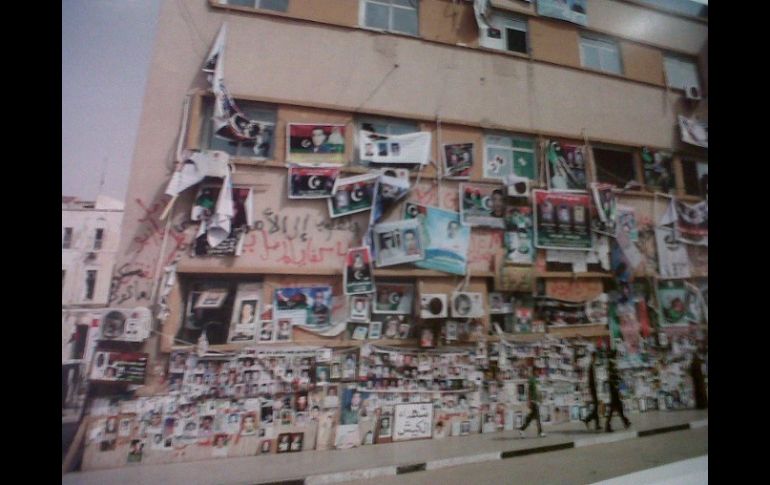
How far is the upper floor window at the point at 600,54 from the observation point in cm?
266

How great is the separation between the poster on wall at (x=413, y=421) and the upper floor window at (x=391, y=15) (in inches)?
86.0

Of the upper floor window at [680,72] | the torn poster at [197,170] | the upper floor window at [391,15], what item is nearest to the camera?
the torn poster at [197,170]

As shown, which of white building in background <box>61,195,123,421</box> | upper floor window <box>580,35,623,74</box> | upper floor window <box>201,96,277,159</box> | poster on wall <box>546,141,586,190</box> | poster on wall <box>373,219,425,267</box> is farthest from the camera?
upper floor window <box>580,35,623,74</box>

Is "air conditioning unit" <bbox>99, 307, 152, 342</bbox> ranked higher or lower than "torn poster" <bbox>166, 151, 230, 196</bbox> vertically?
lower

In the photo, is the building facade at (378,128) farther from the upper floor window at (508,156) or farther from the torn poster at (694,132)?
the torn poster at (694,132)

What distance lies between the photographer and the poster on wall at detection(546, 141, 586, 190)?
8.13ft

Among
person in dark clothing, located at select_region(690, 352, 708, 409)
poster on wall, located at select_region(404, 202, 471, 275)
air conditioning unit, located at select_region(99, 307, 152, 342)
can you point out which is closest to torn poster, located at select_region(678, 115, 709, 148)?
person in dark clothing, located at select_region(690, 352, 708, 409)

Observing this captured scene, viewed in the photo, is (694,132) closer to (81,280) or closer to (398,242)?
(398,242)

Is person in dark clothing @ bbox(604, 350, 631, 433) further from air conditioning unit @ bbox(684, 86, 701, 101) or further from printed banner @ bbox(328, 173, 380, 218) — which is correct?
air conditioning unit @ bbox(684, 86, 701, 101)

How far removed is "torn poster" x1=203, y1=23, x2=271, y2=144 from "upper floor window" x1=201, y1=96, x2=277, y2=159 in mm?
16

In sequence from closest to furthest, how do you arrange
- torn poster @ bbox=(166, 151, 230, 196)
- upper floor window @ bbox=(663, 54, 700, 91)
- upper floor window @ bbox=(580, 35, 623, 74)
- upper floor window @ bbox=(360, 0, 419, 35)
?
1. torn poster @ bbox=(166, 151, 230, 196)
2. upper floor window @ bbox=(360, 0, 419, 35)
3. upper floor window @ bbox=(580, 35, 623, 74)
4. upper floor window @ bbox=(663, 54, 700, 91)

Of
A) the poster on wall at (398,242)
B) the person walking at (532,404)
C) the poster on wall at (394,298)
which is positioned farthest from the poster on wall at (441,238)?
the person walking at (532,404)

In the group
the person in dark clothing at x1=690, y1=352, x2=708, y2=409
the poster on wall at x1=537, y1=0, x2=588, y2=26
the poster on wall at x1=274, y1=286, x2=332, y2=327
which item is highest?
the poster on wall at x1=537, y1=0, x2=588, y2=26
